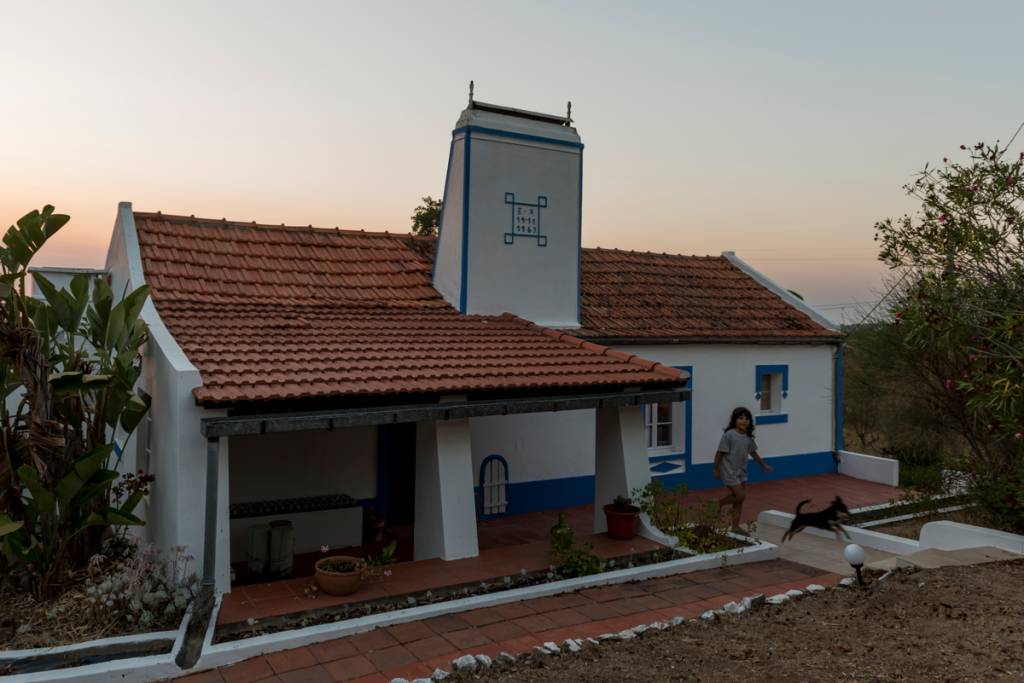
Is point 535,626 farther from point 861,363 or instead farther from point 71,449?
point 861,363

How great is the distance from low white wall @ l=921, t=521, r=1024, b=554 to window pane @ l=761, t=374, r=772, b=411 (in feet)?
18.3

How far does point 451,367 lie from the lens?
27.5 feet

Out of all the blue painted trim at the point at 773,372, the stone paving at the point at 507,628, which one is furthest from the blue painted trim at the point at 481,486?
the blue painted trim at the point at 773,372

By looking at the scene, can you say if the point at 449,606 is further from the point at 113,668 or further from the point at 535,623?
the point at 113,668

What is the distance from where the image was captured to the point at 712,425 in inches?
546

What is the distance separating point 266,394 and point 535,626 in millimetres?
3258

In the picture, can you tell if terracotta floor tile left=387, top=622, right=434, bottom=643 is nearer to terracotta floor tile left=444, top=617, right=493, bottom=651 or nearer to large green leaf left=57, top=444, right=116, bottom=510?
terracotta floor tile left=444, top=617, right=493, bottom=651

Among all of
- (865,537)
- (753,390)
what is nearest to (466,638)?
(865,537)

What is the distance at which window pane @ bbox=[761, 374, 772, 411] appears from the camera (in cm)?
1502

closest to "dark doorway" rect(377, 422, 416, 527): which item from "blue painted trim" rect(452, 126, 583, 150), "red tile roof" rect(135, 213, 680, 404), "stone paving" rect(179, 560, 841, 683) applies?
"red tile roof" rect(135, 213, 680, 404)

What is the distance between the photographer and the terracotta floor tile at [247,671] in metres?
5.66

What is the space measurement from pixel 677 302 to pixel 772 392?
2.75 metres

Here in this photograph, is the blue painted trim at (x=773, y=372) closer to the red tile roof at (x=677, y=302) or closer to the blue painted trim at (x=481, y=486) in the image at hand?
the red tile roof at (x=677, y=302)

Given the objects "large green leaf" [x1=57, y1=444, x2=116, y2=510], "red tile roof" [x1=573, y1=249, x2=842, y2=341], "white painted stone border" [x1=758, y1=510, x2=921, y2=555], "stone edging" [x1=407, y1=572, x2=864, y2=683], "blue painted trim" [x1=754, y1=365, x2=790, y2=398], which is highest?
"red tile roof" [x1=573, y1=249, x2=842, y2=341]
